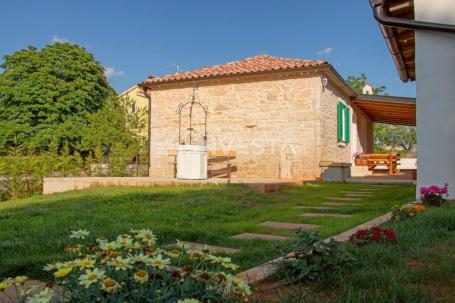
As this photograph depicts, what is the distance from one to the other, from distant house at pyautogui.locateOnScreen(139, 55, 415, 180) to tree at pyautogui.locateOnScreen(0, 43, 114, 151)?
1358cm

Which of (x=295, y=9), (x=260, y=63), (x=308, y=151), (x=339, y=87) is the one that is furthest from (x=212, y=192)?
(x=295, y=9)

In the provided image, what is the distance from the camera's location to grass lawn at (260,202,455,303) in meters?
2.01

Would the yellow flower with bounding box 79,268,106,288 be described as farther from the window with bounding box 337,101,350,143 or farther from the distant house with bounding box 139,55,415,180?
the window with bounding box 337,101,350,143

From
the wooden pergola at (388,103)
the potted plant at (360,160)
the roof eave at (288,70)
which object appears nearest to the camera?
the roof eave at (288,70)

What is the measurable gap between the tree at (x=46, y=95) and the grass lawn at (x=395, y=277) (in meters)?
25.1

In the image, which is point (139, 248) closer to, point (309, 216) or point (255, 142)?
point (309, 216)

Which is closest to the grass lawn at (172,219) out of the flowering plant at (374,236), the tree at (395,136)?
the flowering plant at (374,236)

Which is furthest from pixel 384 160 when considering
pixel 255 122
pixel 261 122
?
pixel 255 122

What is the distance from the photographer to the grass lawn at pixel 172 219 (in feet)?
10.6

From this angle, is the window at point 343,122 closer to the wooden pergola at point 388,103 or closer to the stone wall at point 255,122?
the stone wall at point 255,122

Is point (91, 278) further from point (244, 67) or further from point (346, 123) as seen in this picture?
point (346, 123)

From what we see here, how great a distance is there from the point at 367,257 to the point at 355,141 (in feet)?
49.9

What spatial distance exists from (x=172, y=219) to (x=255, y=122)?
824cm

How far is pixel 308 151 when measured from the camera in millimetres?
12125
